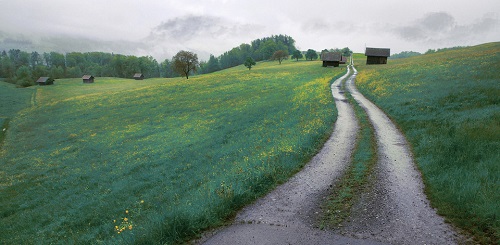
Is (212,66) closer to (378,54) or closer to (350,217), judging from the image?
(378,54)

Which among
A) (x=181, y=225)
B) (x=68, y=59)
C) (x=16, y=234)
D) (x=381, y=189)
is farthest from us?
(x=68, y=59)

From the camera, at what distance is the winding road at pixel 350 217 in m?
7.71

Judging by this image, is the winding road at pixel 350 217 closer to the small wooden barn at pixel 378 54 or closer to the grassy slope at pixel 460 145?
the grassy slope at pixel 460 145

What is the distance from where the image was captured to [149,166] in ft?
68.6

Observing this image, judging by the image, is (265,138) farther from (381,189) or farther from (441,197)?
(441,197)

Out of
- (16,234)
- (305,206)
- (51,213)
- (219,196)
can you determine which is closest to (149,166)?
(51,213)

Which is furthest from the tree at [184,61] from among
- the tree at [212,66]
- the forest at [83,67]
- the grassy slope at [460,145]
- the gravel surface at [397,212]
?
the tree at [212,66]

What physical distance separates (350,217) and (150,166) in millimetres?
16482

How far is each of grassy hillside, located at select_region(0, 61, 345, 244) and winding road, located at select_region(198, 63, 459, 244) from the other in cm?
82

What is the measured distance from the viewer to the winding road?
7.71 m

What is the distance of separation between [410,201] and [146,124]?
108ft

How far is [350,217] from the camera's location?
8.72 m

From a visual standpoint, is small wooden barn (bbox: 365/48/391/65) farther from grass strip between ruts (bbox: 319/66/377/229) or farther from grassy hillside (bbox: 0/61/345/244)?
grass strip between ruts (bbox: 319/66/377/229)

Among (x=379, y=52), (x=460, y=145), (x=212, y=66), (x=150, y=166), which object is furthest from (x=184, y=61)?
(x=212, y=66)
